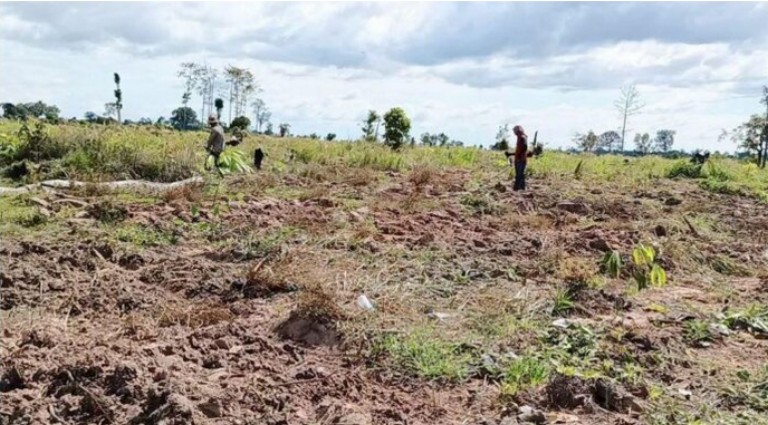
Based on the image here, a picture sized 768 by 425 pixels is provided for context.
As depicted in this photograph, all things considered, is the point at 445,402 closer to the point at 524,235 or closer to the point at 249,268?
the point at 249,268

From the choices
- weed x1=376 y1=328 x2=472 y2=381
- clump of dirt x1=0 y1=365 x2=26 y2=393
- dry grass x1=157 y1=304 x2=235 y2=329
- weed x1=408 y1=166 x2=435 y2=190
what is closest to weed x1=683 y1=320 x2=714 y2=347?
weed x1=376 y1=328 x2=472 y2=381

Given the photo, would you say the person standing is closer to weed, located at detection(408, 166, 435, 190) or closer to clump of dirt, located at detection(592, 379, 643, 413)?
weed, located at detection(408, 166, 435, 190)

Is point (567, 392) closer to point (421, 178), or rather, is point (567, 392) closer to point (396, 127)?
point (421, 178)

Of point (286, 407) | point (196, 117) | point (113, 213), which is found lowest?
point (286, 407)

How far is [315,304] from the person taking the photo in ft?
13.1

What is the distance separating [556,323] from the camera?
13.7ft

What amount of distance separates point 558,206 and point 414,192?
2097 mm

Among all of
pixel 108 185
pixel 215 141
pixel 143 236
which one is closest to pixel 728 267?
pixel 143 236

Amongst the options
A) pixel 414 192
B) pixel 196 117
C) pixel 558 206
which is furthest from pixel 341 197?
pixel 196 117

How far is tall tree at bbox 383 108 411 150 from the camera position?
1838 centimetres

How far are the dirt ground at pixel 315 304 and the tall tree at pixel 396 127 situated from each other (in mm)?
10016

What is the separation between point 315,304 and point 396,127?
14733 millimetres

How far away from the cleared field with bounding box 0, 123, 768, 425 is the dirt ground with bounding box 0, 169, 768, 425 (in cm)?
2

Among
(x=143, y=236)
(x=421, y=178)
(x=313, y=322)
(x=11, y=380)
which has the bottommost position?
(x=11, y=380)
